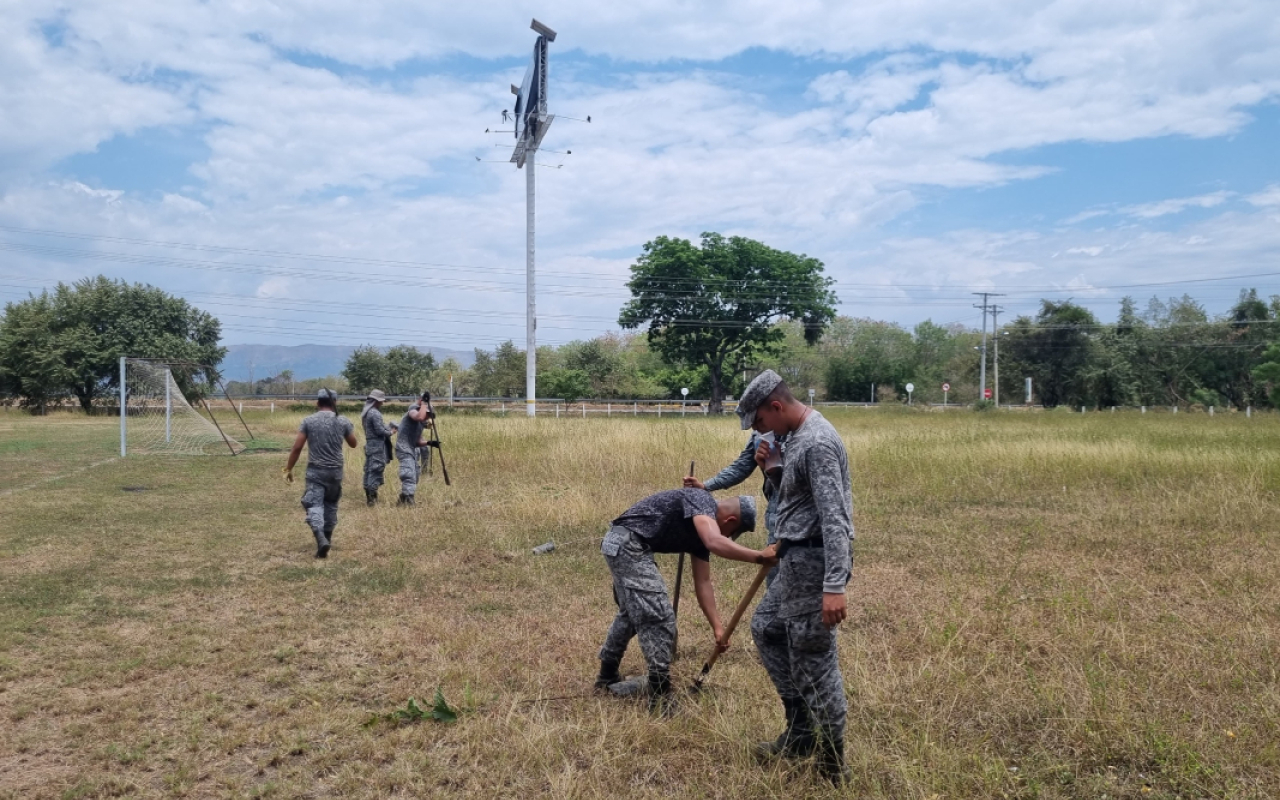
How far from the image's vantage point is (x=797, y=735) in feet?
12.4

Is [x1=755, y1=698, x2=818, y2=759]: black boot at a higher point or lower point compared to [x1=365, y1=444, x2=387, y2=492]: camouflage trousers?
lower

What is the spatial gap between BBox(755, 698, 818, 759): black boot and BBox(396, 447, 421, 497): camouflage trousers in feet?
28.7

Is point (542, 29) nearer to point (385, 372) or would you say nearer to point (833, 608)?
point (385, 372)

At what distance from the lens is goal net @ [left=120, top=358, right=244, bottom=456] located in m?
20.7

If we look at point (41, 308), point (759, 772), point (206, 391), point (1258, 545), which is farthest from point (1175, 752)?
point (41, 308)

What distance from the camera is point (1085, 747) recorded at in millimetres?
3896

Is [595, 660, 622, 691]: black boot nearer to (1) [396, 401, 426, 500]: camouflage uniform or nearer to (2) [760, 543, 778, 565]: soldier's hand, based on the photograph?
(2) [760, 543, 778, 565]: soldier's hand

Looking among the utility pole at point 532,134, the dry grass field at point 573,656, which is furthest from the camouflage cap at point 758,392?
the utility pole at point 532,134

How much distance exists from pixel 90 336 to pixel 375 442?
37.5 metres

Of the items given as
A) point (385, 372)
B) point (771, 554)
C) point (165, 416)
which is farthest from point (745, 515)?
point (385, 372)

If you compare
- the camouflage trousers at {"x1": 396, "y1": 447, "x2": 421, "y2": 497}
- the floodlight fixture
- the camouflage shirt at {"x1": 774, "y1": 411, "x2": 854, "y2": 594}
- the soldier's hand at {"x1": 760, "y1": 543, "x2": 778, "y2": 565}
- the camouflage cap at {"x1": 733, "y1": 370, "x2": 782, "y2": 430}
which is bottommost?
the camouflage trousers at {"x1": 396, "y1": 447, "x2": 421, "y2": 497}

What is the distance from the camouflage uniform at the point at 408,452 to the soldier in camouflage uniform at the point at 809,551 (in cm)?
881

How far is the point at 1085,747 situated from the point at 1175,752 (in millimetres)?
355

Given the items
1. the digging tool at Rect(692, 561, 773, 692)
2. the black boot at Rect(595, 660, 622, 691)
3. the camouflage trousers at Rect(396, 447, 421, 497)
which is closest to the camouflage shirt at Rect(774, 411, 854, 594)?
the digging tool at Rect(692, 561, 773, 692)
